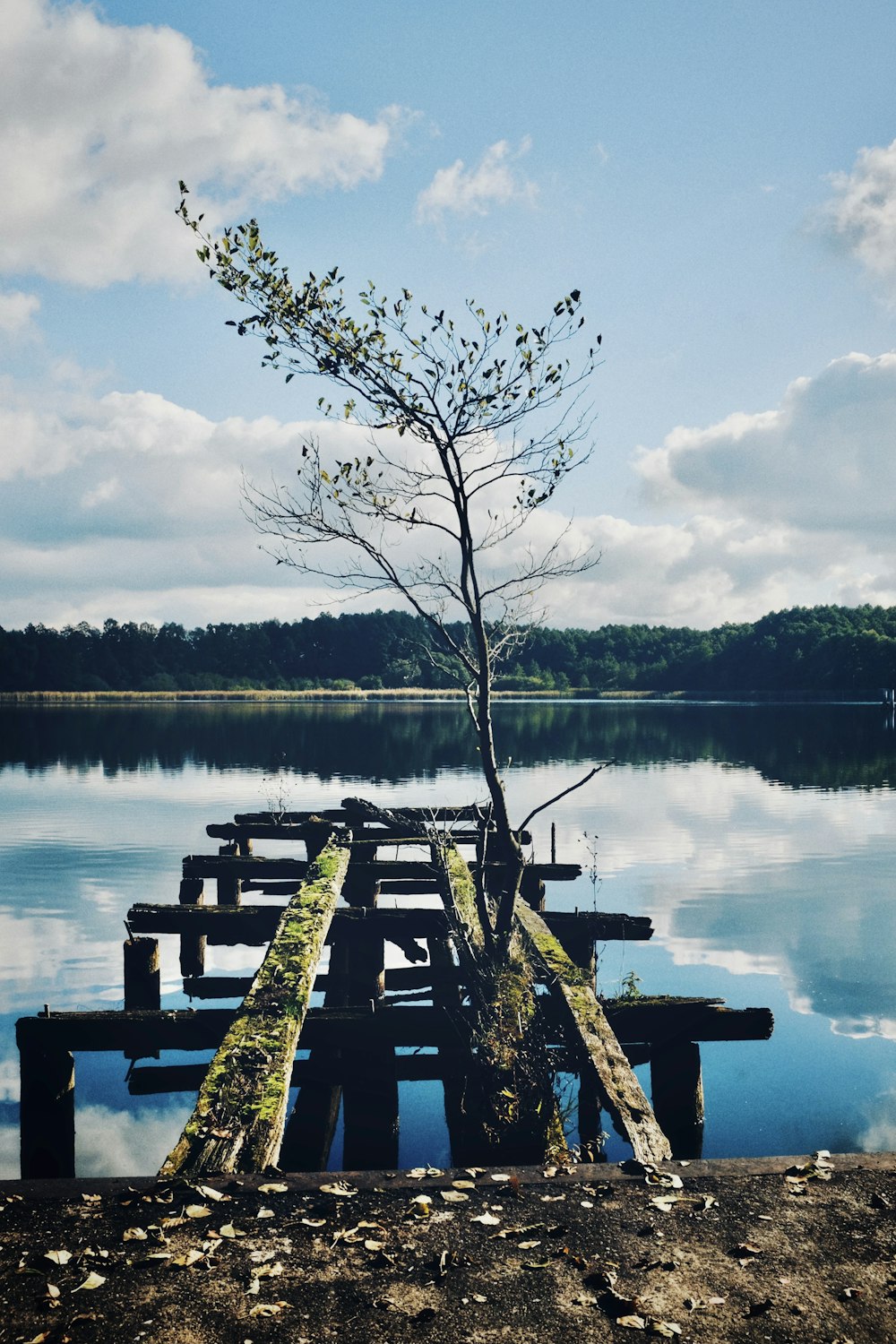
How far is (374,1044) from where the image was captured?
32.0 feet

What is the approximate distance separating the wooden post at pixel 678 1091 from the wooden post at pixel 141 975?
7410mm

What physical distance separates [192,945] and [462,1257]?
1303cm

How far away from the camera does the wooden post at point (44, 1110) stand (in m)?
9.61

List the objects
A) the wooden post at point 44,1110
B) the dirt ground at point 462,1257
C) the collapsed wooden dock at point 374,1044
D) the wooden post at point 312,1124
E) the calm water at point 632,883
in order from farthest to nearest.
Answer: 1. the calm water at point 632,883
2. the wooden post at point 312,1124
3. the wooden post at point 44,1110
4. the collapsed wooden dock at point 374,1044
5. the dirt ground at point 462,1257

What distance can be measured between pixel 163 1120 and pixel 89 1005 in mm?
4792

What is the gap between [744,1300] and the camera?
4.57 m

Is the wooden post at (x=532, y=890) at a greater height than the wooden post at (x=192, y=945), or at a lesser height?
greater

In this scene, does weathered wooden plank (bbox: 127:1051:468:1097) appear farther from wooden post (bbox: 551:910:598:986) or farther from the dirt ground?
the dirt ground

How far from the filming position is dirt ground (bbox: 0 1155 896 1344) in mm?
4414

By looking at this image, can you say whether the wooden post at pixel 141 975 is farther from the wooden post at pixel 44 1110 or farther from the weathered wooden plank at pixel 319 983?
the wooden post at pixel 44 1110

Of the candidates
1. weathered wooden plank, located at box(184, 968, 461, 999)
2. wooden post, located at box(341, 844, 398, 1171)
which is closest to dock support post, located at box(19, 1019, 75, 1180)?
wooden post, located at box(341, 844, 398, 1171)

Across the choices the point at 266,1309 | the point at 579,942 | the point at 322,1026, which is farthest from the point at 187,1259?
the point at 579,942

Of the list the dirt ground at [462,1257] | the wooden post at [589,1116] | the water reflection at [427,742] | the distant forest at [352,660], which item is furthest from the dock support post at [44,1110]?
the distant forest at [352,660]

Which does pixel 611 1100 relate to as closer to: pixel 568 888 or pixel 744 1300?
Result: pixel 744 1300
